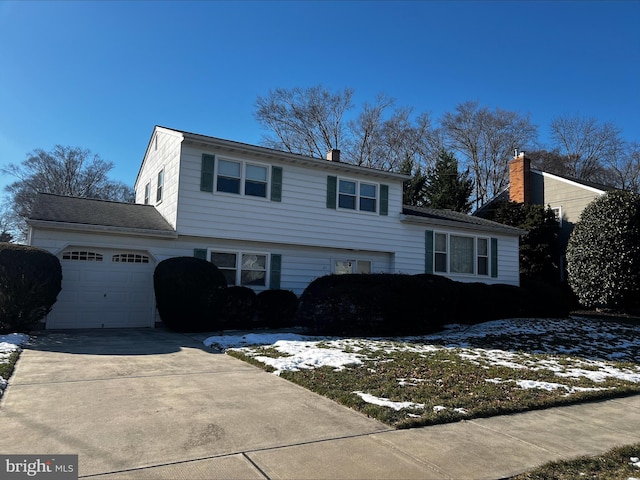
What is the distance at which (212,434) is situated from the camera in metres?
4.19

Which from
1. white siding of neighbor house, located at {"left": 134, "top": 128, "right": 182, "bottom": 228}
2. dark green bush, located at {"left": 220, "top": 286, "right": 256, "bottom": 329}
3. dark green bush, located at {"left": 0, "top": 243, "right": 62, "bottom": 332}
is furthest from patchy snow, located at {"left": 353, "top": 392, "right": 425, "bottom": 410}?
white siding of neighbor house, located at {"left": 134, "top": 128, "right": 182, "bottom": 228}

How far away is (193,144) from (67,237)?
418cm

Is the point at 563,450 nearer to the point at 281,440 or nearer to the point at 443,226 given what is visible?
the point at 281,440

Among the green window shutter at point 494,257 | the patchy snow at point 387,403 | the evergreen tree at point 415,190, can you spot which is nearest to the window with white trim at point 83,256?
the patchy snow at point 387,403

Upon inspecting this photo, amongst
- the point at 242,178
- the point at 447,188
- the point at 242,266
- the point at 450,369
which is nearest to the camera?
the point at 450,369

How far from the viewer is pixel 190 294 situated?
11633 mm

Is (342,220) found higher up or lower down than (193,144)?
lower down

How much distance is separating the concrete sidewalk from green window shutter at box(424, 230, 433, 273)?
37.0 ft

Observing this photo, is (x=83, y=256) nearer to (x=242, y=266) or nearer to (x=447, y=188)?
(x=242, y=266)

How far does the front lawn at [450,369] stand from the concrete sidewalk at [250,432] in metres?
0.27

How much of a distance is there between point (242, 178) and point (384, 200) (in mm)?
5275

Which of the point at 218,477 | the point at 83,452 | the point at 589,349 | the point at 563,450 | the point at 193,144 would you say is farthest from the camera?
the point at 193,144

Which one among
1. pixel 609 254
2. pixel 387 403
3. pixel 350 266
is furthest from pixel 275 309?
pixel 609 254

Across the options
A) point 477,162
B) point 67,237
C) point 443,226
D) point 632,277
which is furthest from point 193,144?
point 477,162
